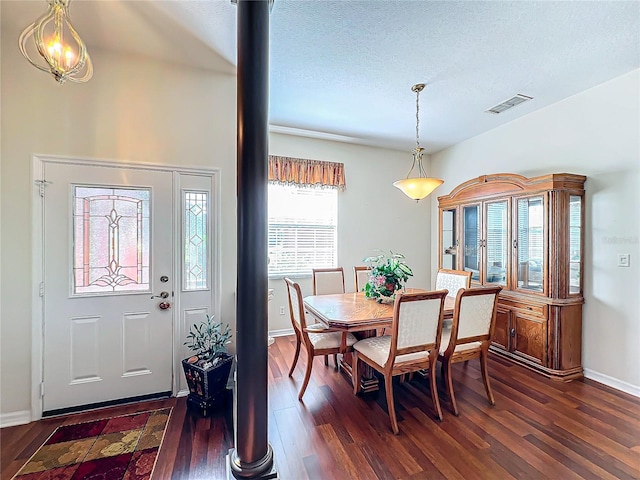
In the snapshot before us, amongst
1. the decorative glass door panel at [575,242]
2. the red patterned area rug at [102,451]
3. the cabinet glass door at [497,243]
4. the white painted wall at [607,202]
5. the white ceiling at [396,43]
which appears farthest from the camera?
the cabinet glass door at [497,243]

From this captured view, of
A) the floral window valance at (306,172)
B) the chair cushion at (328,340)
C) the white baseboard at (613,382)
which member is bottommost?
the white baseboard at (613,382)

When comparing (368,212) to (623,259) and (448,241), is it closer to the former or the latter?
(448,241)

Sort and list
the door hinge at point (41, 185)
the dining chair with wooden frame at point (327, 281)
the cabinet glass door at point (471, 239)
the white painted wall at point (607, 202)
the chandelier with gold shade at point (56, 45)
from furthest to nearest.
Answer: the cabinet glass door at point (471, 239)
the dining chair with wooden frame at point (327, 281)
the white painted wall at point (607, 202)
the door hinge at point (41, 185)
the chandelier with gold shade at point (56, 45)

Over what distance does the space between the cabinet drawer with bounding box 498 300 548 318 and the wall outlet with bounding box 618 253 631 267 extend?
29.2 inches

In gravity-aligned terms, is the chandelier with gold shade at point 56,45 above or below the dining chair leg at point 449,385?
above

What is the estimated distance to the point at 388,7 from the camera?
1974mm

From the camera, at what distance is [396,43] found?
233 cm

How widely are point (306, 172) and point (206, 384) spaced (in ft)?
9.75

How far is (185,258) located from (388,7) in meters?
2.47

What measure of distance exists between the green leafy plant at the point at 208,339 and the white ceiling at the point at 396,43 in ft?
7.48

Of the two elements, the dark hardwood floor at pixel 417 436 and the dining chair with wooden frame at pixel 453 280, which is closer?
the dark hardwood floor at pixel 417 436

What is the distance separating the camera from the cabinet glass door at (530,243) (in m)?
3.10

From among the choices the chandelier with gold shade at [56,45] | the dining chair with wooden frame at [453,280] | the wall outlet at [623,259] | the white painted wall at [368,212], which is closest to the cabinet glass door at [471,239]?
the dining chair with wooden frame at [453,280]

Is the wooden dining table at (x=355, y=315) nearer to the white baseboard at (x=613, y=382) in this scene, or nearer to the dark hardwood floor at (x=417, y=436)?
the dark hardwood floor at (x=417, y=436)
